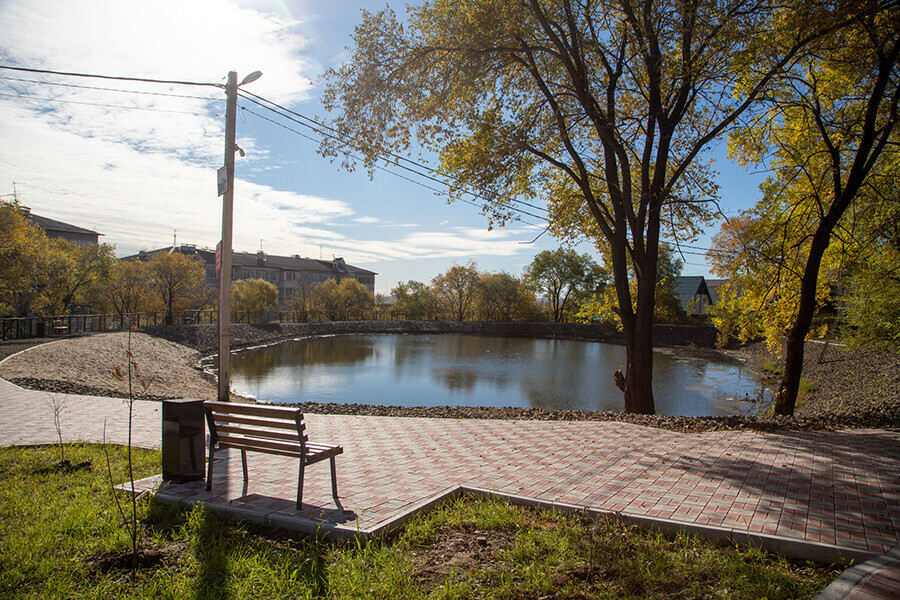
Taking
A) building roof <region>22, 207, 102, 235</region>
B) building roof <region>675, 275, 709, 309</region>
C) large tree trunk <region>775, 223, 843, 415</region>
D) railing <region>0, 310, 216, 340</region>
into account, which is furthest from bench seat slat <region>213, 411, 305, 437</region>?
building roof <region>22, 207, 102, 235</region>

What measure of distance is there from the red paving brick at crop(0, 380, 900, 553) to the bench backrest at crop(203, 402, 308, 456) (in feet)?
1.43

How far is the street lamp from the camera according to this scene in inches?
355

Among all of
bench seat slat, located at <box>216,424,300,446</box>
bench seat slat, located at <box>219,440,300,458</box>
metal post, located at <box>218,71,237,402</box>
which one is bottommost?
bench seat slat, located at <box>219,440,300,458</box>

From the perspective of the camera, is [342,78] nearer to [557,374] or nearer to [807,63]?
[807,63]

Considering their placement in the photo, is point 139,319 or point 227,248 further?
point 139,319

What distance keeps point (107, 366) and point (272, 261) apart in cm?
7284

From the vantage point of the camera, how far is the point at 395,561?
3.17m

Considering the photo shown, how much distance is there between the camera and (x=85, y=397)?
33.1 ft

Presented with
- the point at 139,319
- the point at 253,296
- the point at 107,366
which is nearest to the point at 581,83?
the point at 107,366

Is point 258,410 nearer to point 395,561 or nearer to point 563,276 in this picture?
point 395,561

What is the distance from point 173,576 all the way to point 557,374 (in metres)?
20.9

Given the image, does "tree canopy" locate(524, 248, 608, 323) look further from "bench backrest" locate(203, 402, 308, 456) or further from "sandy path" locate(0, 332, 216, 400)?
"bench backrest" locate(203, 402, 308, 456)

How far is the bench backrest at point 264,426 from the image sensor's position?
13.7 ft

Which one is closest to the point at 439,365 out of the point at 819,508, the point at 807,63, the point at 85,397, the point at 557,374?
the point at 557,374
